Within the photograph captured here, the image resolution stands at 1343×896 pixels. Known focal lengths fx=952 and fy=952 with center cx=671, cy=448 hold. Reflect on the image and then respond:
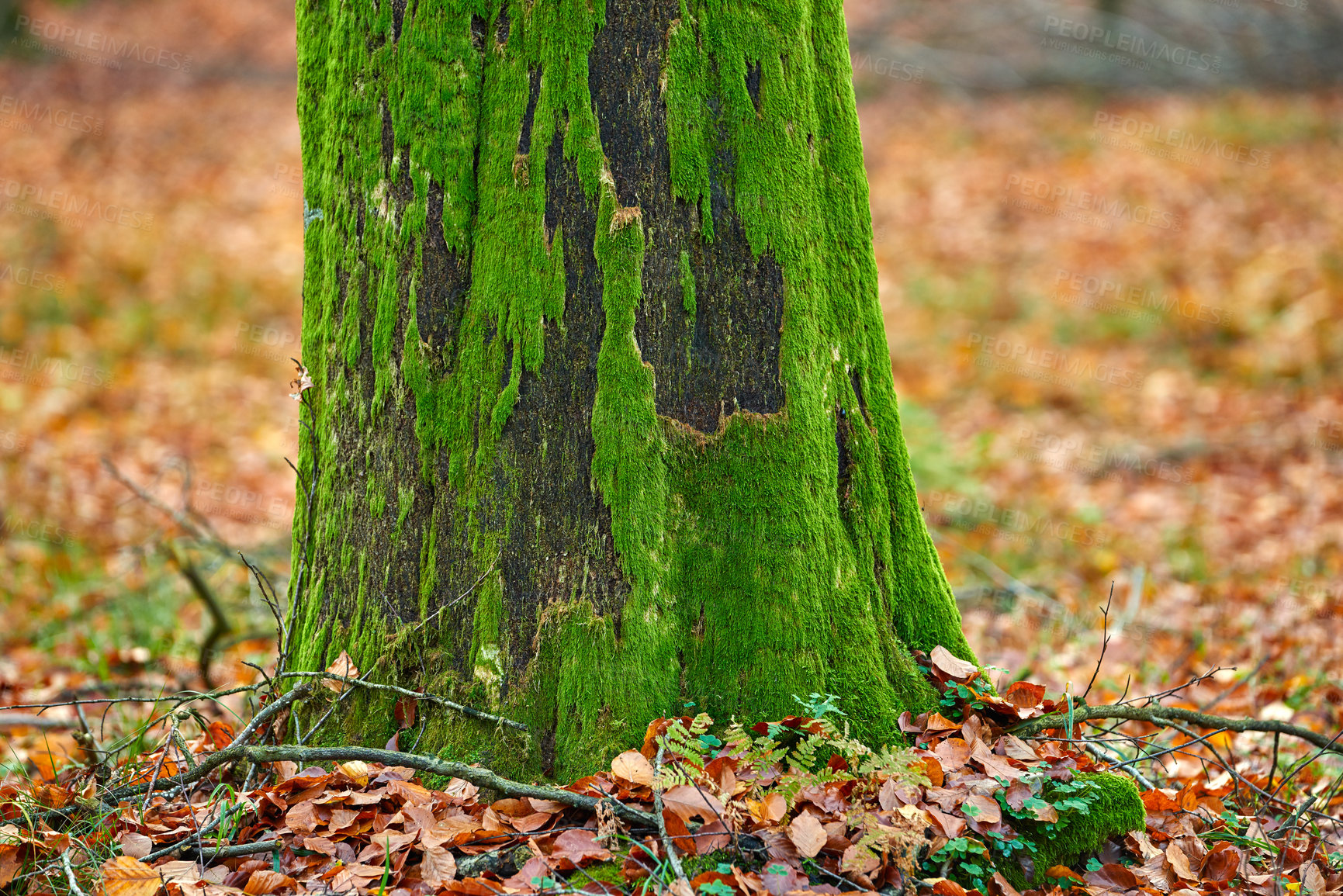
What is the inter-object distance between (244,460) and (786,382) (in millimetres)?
7119

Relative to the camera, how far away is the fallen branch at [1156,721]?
2471mm

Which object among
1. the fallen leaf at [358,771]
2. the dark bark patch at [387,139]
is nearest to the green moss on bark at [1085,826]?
the fallen leaf at [358,771]

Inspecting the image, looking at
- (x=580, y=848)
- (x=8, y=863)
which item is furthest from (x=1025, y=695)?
(x=8, y=863)

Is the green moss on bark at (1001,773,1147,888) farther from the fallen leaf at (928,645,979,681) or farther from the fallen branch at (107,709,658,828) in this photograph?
the fallen branch at (107,709,658,828)

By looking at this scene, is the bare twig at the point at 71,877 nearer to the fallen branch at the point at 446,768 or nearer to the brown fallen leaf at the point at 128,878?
the brown fallen leaf at the point at 128,878

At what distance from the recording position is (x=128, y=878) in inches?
81.8

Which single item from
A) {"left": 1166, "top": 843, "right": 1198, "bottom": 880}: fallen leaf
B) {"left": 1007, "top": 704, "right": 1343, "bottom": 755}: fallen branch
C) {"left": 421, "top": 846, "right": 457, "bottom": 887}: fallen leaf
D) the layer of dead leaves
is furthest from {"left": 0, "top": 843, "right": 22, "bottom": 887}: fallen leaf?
{"left": 1166, "top": 843, "right": 1198, "bottom": 880}: fallen leaf

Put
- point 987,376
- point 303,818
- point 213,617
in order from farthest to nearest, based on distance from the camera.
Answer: point 987,376
point 213,617
point 303,818

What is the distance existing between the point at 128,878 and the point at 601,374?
1533mm

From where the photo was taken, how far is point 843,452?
252 centimetres

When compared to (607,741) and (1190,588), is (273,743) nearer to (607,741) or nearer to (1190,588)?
(607,741)

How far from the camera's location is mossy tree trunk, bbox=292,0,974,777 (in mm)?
2326

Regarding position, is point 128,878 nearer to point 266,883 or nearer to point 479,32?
point 266,883

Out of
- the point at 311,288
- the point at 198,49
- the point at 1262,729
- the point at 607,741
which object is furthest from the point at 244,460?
the point at 198,49
